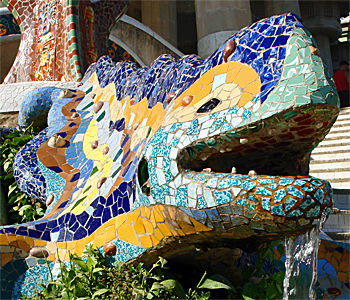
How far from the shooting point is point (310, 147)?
181cm

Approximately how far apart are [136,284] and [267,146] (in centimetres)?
86

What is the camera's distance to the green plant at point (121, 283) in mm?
2000

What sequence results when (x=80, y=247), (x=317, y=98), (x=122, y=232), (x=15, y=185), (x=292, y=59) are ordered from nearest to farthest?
1. (x=317, y=98)
2. (x=292, y=59)
3. (x=122, y=232)
4. (x=80, y=247)
5. (x=15, y=185)

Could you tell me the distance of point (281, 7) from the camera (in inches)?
539

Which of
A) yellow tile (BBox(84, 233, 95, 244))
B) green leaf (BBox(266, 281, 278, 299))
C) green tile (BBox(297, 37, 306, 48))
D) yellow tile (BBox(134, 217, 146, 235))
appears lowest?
green leaf (BBox(266, 281, 278, 299))

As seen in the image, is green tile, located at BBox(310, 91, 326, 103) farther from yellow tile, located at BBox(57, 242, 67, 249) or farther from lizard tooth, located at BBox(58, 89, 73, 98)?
lizard tooth, located at BBox(58, 89, 73, 98)

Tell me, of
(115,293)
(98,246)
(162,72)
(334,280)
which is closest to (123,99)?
(162,72)

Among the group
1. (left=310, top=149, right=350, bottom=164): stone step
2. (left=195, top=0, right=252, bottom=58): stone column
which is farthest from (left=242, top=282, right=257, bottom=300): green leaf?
(left=195, top=0, right=252, bottom=58): stone column

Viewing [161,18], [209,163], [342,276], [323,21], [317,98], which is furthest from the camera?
[323,21]

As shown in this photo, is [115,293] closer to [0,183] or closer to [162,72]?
[162,72]

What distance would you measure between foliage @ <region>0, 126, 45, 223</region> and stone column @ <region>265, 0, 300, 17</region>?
10.8 meters

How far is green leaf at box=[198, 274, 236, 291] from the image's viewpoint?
2057mm

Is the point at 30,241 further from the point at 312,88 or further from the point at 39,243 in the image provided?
the point at 312,88

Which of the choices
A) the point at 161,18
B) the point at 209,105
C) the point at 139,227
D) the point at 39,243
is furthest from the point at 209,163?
the point at 161,18
